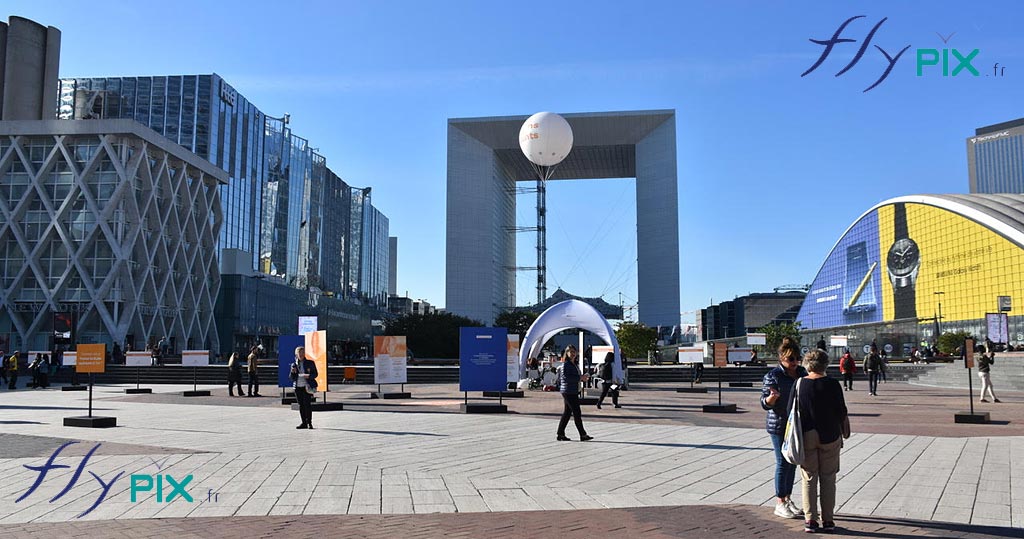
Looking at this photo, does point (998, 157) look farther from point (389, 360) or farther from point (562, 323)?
point (389, 360)

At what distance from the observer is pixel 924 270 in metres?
104

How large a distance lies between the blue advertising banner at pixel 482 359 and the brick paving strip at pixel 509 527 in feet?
44.5

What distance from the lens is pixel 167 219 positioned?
247 feet

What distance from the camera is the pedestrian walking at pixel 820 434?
687cm

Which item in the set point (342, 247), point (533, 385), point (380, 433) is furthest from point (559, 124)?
point (342, 247)

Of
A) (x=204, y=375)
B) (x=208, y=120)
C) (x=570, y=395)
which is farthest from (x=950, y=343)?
(x=208, y=120)

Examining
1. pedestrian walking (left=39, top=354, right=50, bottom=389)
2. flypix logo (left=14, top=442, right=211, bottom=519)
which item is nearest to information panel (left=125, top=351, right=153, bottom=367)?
pedestrian walking (left=39, top=354, right=50, bottom=389)

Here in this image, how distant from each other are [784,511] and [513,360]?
21596 millimetres

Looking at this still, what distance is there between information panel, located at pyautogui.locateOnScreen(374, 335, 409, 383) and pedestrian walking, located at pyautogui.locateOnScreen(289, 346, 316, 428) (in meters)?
9.38

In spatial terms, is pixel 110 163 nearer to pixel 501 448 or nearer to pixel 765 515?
pixel 501 448

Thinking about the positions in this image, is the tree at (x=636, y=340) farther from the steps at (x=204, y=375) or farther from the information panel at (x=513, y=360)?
the information panel at (x=513, y=360)

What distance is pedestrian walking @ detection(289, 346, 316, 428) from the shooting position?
15711 mm

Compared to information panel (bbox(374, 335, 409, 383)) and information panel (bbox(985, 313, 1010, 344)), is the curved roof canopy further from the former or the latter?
information panel (bbox(374, 335, 409, 383))

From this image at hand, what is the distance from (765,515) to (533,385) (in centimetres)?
2492
